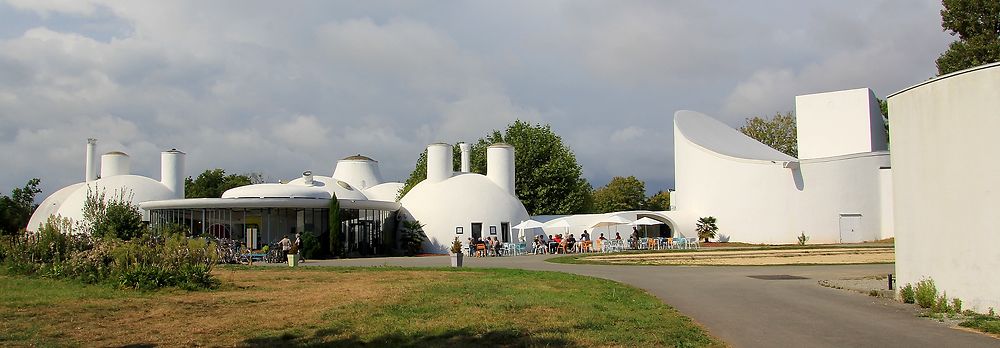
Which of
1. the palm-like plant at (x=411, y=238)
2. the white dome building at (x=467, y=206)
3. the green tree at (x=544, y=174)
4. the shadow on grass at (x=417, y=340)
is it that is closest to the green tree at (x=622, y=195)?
the green tree at (x=544, y=174)

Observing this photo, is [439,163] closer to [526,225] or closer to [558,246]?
[526,225]

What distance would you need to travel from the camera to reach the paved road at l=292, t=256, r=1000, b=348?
29.2ft

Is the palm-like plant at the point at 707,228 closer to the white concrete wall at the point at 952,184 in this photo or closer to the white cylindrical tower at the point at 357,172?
the white cylindrical tower at the point at 357,172

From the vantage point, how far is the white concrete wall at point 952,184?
10.4m

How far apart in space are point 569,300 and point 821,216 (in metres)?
34.9

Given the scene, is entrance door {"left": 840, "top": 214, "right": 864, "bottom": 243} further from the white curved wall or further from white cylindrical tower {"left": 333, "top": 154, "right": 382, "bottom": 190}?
white cylindrical tower {"left": 333, "top": 154, "right": 382, "bottom": 190}

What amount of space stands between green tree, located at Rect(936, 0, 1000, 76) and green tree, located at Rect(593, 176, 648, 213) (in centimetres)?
3859

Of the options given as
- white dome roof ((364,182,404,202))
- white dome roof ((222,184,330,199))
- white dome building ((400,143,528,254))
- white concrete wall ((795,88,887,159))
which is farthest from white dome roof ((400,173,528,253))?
white concrete wall ((795,88,887,159))

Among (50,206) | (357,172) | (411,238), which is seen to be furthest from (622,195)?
(50,206)

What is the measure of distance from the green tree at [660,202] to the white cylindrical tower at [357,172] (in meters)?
32.6

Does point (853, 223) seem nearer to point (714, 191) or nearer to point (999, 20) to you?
point (714, 191)

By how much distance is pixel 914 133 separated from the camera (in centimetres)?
1205

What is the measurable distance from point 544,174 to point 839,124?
2016 centimetres

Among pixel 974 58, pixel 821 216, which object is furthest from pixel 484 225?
pixel 974 58
